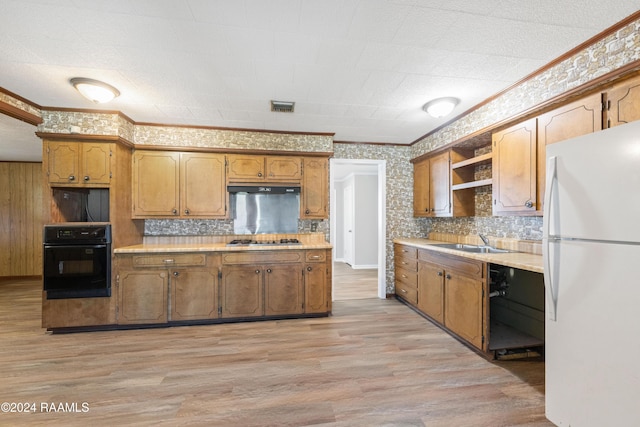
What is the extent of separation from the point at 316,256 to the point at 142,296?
2.04 m

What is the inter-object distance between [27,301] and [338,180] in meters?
6.62

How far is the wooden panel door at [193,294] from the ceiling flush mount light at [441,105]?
3011 millimetres

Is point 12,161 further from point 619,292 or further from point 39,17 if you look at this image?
point 619,292

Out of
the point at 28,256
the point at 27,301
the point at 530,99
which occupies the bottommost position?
the point at 27,301

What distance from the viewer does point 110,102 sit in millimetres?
2873

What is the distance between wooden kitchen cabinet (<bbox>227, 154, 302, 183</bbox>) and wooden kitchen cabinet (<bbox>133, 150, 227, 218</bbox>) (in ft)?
0.51

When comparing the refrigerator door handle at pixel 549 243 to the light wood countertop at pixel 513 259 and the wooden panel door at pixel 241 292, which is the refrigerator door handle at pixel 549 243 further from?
the wooden panel door at pixel 241 292

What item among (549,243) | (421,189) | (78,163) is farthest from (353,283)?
(78,163)

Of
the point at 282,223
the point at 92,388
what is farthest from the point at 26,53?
the point at 282,223

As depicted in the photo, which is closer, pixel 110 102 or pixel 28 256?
pixel 110 102

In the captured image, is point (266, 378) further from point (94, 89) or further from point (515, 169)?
point (94, 89)

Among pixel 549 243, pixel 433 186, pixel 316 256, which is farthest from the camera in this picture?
pixel 433 186

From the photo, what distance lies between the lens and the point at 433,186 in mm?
3836

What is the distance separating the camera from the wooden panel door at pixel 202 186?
11.7 feet
